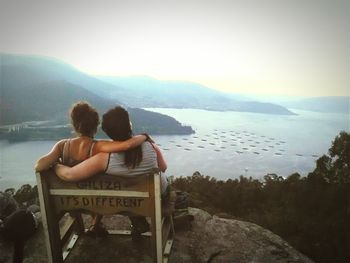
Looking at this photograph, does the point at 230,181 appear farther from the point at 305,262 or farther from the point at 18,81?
the point at 18,81

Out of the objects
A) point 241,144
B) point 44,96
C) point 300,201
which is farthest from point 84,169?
point 300,201

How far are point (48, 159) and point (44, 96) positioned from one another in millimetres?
2282

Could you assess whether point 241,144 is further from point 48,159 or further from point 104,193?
point 48,159

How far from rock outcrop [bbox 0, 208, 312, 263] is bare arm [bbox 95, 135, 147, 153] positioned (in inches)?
32.1

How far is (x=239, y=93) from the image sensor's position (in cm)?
380

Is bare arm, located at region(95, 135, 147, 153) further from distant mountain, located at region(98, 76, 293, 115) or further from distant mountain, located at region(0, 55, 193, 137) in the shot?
distant mountain, located at region(98, 76, 293, 115)

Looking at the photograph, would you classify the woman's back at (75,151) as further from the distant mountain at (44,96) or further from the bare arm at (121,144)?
the distant mountain at (44,96)

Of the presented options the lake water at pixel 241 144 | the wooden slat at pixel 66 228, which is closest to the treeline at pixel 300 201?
the lake water at pixel 241 144

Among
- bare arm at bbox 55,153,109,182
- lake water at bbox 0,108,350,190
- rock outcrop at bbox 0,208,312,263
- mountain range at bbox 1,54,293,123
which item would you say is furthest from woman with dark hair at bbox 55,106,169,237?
lake water at bbox 0,108,350,190

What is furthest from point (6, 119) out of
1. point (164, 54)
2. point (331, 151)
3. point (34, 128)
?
point (331, 151)

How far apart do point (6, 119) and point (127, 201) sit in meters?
3.21

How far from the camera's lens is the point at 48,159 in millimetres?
1582

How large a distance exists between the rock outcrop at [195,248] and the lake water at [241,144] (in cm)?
146

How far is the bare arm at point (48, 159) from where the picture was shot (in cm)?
155
